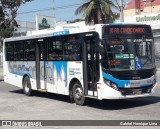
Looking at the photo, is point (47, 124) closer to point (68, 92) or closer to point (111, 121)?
point (111, 121)

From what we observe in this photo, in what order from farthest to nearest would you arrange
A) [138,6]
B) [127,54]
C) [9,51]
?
[138,6]
[9,51]
[127,54]

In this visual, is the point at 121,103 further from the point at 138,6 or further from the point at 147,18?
the point at 138,6

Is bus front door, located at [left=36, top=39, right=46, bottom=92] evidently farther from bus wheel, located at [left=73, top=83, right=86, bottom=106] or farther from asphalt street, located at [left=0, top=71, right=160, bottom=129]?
bus wheel, located at [left=73, top=83, right=86, bottom=106]

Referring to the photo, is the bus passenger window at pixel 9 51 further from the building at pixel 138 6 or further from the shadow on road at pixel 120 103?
the building at pixel 138 6

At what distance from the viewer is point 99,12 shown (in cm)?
4306

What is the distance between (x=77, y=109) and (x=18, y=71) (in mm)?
6416

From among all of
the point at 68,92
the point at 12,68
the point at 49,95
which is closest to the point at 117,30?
the point at 68,92

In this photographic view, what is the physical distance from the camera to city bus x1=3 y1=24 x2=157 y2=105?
492 inches

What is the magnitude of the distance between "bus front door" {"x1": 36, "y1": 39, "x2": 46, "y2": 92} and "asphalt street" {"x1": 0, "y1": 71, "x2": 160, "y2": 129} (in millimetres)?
669

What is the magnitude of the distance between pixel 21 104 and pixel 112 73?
13.8 ft

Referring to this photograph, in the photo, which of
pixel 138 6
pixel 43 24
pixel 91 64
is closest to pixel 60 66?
pixel 91 64

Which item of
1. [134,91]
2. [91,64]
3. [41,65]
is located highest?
[91,64]

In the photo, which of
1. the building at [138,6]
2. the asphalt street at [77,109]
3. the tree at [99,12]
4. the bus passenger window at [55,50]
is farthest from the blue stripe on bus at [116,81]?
the building at [138,6]

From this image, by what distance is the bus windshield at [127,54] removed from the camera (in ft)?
41.1
